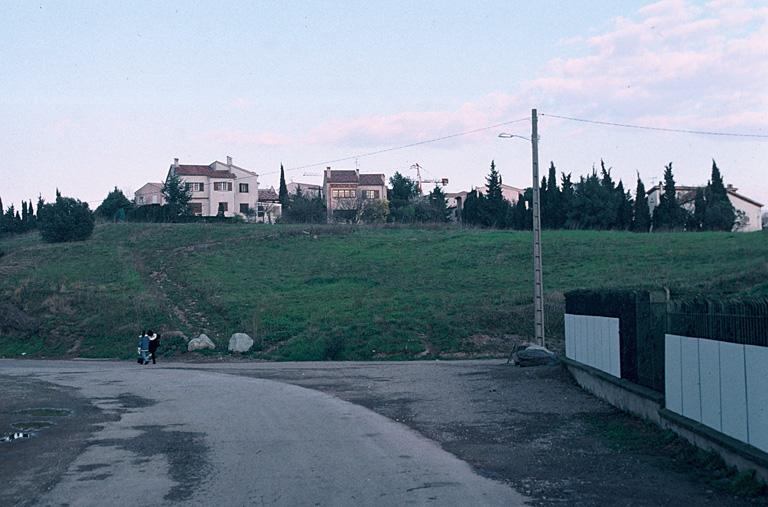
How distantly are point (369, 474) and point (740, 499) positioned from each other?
4359 mm

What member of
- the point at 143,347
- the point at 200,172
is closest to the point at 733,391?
the point at 143,347

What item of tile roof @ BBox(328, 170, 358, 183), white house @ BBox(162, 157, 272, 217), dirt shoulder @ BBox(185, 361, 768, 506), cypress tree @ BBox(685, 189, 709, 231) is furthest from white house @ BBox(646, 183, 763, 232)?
dirt shoulder @ BBox(185, 361, 768, 506)

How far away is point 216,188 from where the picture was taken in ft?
346

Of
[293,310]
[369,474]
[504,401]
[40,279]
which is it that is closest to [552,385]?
[504,401]

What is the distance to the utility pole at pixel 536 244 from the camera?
2997 cm

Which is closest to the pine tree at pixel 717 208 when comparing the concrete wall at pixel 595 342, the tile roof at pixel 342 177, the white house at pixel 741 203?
the white house at pixel 741 203

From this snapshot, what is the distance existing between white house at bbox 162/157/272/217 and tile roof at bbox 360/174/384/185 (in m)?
16.2

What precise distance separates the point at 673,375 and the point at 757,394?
337 cm

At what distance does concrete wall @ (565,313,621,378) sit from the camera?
1748 cm

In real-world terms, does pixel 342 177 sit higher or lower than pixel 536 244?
higher

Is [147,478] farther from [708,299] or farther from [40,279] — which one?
[40,279]

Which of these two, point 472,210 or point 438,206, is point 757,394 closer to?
point 472,210

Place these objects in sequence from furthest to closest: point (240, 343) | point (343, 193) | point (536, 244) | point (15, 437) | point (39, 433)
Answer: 1. point (343, 193)
2. point (240, 343)
3. point (536, 244)
4. point (39, 433)
5. point (15, 437)

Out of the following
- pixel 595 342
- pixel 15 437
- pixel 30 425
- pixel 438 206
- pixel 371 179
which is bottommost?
pixel 30 425
